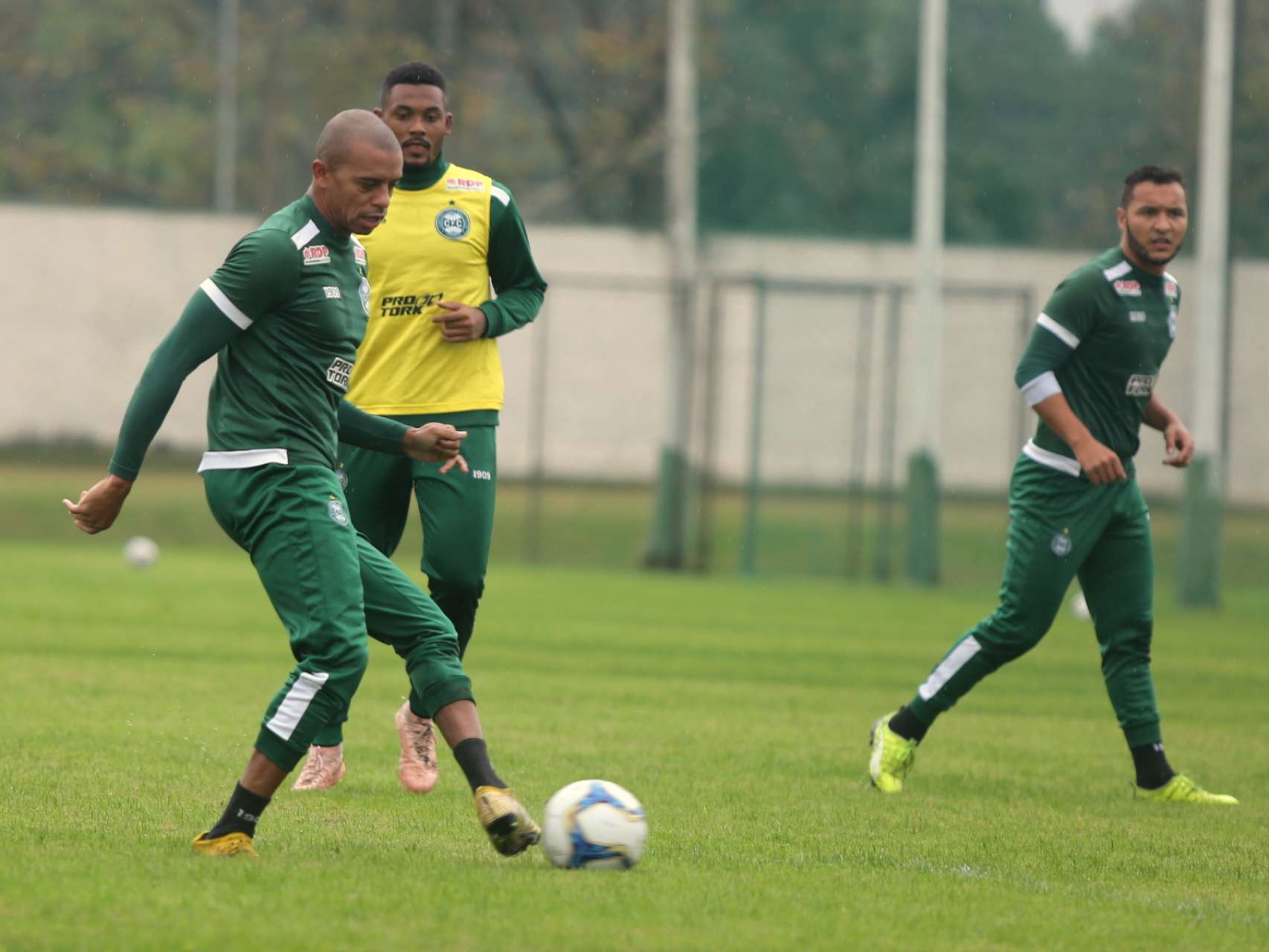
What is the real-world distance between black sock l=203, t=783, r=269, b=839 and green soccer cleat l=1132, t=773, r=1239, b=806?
3.95 m

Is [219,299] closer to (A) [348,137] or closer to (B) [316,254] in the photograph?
(B) [316,254]

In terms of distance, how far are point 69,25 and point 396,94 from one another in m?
29.6

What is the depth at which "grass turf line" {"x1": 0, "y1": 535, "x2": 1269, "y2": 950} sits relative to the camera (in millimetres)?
4922

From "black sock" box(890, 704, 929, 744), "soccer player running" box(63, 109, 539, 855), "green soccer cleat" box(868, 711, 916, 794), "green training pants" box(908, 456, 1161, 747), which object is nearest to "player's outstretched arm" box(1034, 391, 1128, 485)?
"green training pants" box(908, 456, 1161, 747)

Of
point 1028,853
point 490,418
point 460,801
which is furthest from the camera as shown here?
point 490,418

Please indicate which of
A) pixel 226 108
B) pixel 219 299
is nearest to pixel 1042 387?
pixel 219 299

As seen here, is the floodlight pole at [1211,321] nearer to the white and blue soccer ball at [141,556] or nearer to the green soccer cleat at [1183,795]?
the white and blue soccer ball at [141,556]

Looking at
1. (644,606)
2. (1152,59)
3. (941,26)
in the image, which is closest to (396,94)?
(644,606)

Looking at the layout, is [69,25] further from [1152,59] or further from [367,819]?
[367,819]

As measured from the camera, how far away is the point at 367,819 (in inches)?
253

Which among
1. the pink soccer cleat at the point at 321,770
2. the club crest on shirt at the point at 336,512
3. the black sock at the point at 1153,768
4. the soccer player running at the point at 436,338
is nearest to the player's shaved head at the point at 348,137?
the club crest on shirt at the point at 336,512

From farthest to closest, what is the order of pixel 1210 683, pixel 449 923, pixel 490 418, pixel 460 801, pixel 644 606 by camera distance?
pixel 644 606 < pixel 1210 683 < pixel 490 418 < pixel 460 801 < pixel 449 923

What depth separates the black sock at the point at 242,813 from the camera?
5461mm

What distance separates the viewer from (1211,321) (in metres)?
19.4
